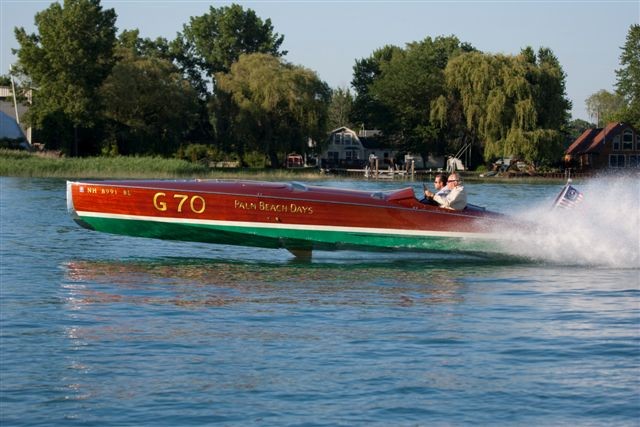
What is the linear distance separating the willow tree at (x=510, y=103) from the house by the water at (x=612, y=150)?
51.4 feet

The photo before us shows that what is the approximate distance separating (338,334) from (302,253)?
6.76 meters

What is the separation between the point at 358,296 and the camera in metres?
14.2

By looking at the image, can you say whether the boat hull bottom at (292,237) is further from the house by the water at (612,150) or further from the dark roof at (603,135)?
the dark roof at (603,135)

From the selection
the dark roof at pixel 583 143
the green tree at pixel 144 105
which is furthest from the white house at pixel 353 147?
the green tree at pixel 144 105

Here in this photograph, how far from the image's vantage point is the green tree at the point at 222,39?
11088 centimetres

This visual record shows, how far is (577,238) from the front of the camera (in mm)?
18172

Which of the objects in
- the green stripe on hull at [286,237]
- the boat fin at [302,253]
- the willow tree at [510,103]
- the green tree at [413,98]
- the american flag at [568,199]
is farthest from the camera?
the green tree at [413,98]

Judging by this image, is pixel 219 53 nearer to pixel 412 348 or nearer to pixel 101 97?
pixel 101 97

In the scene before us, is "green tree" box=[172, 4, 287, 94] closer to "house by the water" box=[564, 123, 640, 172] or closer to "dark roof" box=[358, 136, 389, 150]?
"dark roof" box=[358, 136, 389, 150]

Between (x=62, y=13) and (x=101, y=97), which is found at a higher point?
(x=62, y=13)

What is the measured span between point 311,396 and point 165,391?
4.20 feet

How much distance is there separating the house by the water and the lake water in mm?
79868

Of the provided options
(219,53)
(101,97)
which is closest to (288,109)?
(101,97)

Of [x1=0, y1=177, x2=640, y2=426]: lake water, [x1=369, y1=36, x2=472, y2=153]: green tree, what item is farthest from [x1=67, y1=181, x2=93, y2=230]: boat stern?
[x1=369, y1=36, x2=472, y2=153]: green tree
